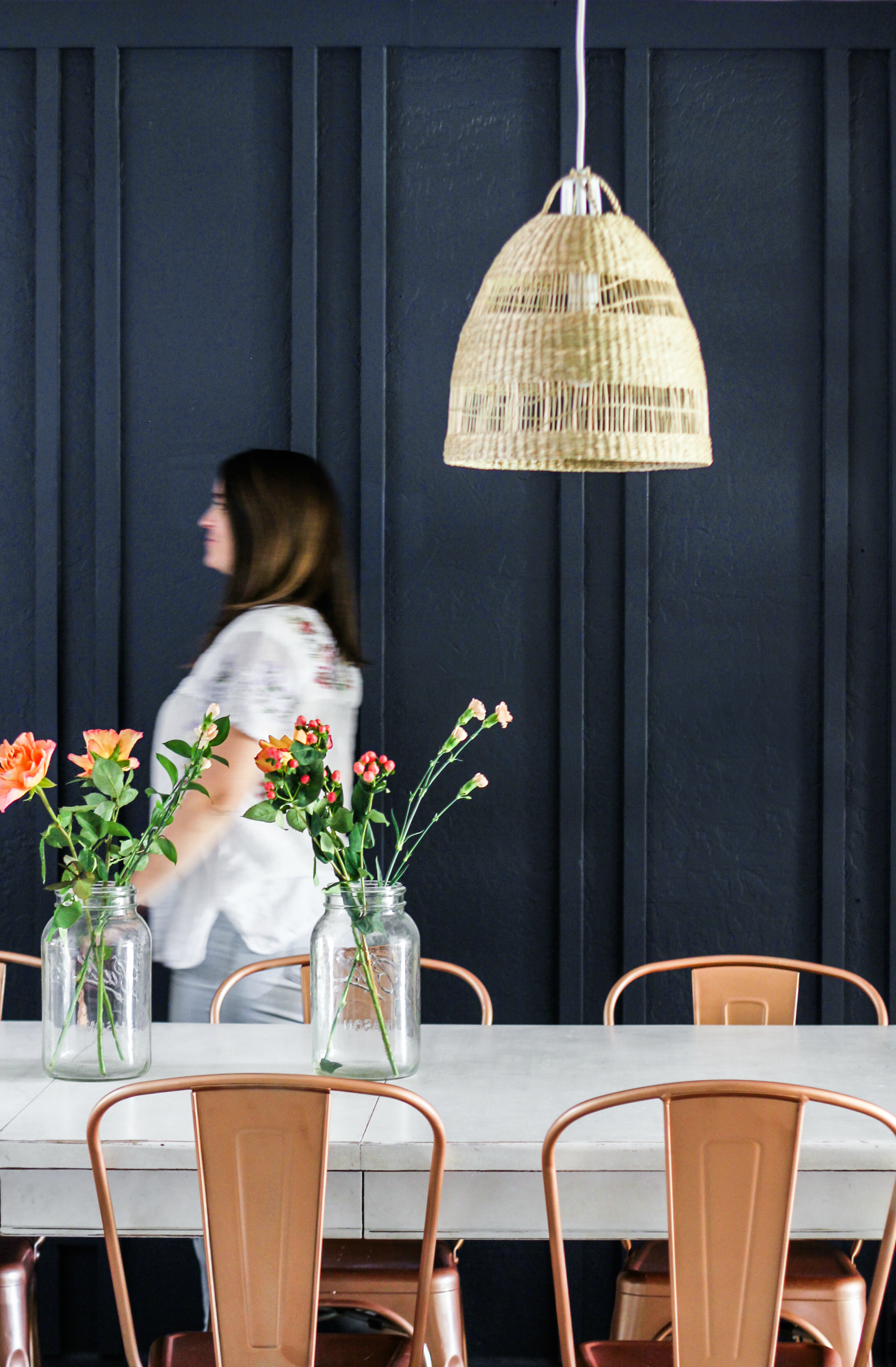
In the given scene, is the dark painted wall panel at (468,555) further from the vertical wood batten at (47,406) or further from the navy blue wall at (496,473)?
the vertical wood batten at (47,406)

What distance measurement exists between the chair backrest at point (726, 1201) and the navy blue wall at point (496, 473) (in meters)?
1.31

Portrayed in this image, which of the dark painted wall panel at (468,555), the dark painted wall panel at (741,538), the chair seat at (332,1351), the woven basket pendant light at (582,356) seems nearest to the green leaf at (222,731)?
the woven basket pendant light at (582,356)

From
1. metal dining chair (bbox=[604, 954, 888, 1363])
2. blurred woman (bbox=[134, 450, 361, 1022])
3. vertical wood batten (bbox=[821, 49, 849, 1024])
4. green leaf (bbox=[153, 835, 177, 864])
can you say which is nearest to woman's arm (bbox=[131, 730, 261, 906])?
blurred woman (bbox=[134, 450, 361, 1022])

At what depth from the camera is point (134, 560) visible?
270cm

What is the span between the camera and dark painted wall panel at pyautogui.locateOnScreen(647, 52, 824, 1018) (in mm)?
2668

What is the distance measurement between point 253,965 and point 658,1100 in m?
0.81

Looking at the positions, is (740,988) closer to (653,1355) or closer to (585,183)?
(653,1355)

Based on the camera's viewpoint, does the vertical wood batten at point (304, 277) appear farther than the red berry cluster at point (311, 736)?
Yes

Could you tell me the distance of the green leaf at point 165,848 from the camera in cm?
171

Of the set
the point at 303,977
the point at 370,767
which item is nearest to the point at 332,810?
the point at 370,767

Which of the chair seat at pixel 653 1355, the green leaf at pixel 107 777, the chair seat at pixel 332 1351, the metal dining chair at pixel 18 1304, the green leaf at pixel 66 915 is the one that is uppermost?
the green leaf at pixel 107 777

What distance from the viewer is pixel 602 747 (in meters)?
2.71

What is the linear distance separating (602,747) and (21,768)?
140 centimetres

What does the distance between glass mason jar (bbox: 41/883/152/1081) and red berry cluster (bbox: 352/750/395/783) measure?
0.36 meters
